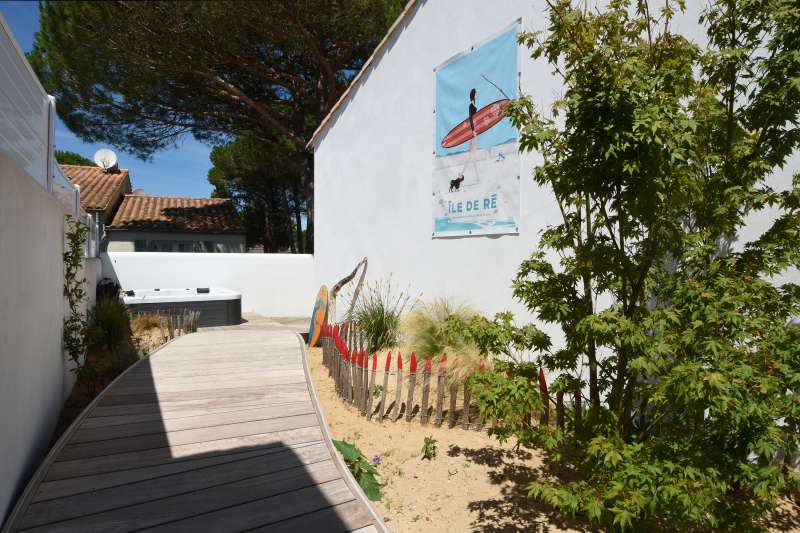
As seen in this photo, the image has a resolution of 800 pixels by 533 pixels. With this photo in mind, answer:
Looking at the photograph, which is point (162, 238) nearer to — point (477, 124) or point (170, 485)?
point (477, 124)

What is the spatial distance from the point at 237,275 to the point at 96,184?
36.1ft

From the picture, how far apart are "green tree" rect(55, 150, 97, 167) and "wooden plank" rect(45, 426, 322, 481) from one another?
34811mm

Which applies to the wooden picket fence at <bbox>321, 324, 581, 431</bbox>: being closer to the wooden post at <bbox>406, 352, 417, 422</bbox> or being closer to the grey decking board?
the wooden post at <bbox>406, 352, 417, 422</bbox>

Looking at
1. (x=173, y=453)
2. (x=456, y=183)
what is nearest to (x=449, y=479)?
(x=173, y=453)

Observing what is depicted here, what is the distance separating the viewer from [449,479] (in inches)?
129

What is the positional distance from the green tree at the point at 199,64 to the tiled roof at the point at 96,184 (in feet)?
9.37

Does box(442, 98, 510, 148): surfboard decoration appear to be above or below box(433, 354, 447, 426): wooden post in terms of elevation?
above

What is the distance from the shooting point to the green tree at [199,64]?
10641mm

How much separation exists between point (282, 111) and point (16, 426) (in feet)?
48.2

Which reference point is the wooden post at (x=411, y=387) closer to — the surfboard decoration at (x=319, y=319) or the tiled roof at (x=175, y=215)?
the surfboard decoration at (x=319, y=319)

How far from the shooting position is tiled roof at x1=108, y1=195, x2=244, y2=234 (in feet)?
59.9

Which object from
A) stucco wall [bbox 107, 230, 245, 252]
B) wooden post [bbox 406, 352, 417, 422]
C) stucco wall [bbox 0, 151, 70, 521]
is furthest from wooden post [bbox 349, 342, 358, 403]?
stucco wall [bbox 107, 230, 245, 252]

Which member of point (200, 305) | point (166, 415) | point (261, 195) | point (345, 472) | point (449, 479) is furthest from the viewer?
point (261, 195)

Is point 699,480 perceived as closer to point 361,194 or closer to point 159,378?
point 159,378
